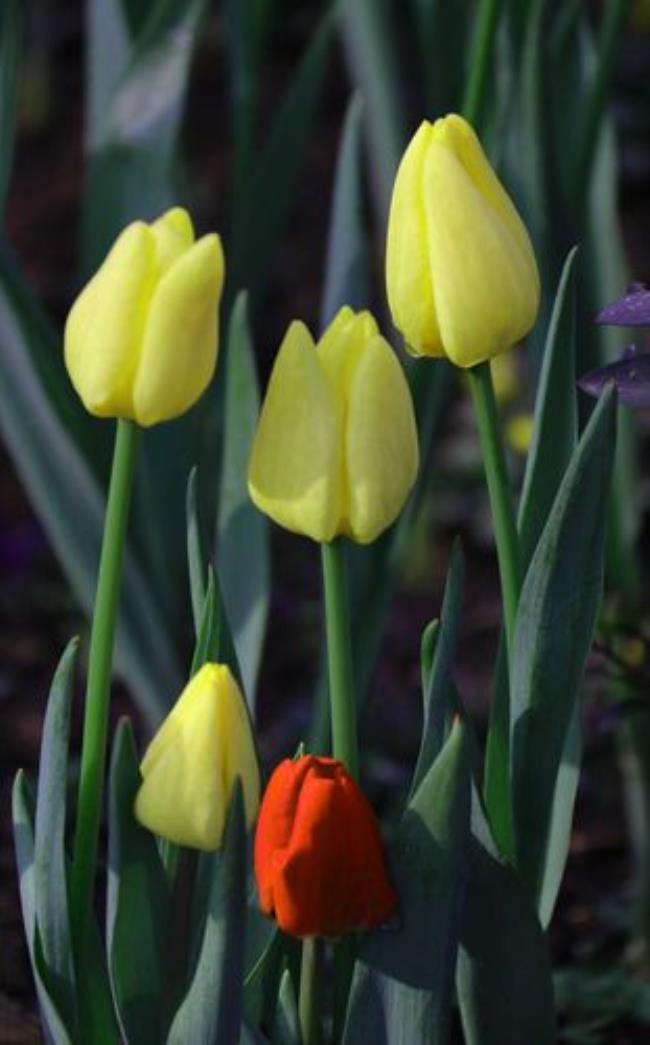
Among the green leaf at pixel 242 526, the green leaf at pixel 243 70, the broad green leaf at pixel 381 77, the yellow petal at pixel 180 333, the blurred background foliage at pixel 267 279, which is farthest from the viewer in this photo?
the broad green leaf at pixel 381 77

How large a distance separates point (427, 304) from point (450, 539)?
1616mm

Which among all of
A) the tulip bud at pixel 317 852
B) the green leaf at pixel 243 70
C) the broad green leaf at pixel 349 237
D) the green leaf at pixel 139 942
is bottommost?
the green leaf at pixel 139 942

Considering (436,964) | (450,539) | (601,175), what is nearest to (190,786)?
(436,964)

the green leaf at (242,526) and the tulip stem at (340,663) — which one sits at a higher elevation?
the green leaf at (242,526)

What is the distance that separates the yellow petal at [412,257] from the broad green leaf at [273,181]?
76 centimetres

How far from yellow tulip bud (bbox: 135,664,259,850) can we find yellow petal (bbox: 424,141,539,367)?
0.64ft

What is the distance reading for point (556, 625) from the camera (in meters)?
1.16

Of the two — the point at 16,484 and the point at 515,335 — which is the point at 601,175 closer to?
the point at 515,335

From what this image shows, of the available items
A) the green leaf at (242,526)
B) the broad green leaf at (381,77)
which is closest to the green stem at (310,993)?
the green leaf at (242,526)

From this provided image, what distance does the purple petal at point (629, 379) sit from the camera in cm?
116

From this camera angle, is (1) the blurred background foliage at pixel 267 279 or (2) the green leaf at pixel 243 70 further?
(2) the green leaf at pixel 243 70

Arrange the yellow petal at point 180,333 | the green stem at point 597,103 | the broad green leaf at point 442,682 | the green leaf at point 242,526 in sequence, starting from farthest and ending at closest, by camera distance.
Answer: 1. the green stem at point 597,103
2. the green leaf at point 242,526
3. the broad green leaf at point 442,682
4. the yellow petal at point 180,333

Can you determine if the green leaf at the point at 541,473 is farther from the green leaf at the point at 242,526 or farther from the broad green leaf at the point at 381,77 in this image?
the broad green leaf at the point at 381,77

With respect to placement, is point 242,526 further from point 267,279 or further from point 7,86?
point 267,279
